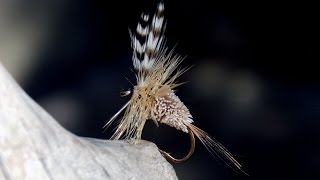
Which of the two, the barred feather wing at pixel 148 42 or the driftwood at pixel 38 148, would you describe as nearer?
the driftwood at pixel 38 148

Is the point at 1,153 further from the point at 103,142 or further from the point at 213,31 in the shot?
the point at 213,31

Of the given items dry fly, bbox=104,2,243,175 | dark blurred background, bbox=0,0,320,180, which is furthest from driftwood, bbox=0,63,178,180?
dark blurred background, bbox=0,0,320,180

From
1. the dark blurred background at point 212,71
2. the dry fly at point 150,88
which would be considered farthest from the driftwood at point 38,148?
the dark blurred background at point 212,71

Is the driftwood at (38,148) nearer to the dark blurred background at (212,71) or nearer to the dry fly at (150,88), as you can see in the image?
the dry fly at (150,88)

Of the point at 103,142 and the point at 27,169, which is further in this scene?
the point at 103,142

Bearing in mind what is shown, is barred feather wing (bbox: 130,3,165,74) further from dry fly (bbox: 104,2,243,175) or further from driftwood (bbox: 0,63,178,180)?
driftwood (bbox: 0,63,178,180)

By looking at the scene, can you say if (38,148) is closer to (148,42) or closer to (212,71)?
(148,42)

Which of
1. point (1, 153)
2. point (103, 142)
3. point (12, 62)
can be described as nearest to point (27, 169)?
point (1, 153)
